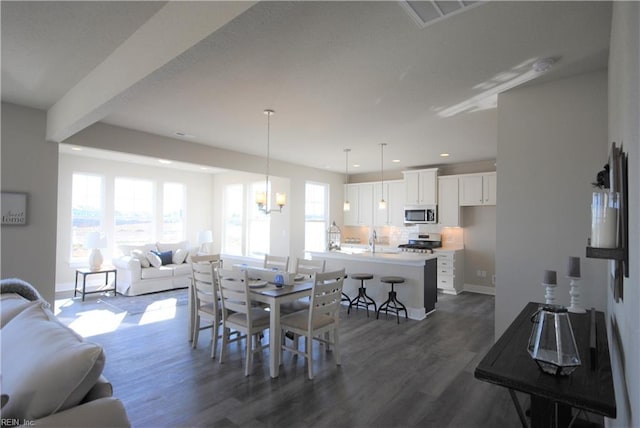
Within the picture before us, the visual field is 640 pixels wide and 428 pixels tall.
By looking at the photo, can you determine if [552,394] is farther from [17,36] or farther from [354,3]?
[17,36]

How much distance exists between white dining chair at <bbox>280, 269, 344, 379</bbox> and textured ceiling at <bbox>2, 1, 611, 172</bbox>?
1853 millimetres

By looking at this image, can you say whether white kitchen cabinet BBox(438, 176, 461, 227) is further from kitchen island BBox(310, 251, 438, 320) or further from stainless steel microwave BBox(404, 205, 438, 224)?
kitchen island BBox(310, 251, 438, 320)

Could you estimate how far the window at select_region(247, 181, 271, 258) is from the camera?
8.02m

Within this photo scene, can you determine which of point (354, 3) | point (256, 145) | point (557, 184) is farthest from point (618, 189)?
point (256, 145)

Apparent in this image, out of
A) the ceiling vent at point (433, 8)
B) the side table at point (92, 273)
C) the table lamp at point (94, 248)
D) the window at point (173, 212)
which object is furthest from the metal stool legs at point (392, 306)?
the window at point (173, 212)

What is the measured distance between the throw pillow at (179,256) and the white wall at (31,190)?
3385 mm

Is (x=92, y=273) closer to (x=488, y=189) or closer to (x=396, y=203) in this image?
(x=396, y=203)

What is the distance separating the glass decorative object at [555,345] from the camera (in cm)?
149

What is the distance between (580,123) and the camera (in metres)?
2.95

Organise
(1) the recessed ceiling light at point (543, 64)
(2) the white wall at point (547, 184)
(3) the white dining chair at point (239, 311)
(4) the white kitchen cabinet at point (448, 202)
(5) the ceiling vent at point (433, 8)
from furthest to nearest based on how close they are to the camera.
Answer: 1. (4) the white kitchen cabinet at point (448, 202)
2. (3) the white dining chair at point (239, 311)
3. (2) the white wall at point (547, 184)
4. (1) the recessed ceiling light at point (543, 64)
5. (5) the ceiling vent at point (433, 8)

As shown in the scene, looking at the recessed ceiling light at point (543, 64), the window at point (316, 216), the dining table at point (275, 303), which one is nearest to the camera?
the recessed ceiling light at point (543, 64)

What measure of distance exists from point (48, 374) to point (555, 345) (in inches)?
81.0

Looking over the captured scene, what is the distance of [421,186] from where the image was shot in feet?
24.6

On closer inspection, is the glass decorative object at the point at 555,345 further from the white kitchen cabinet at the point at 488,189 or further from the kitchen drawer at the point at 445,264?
the white kitchen cabinet at the point at 488,189
